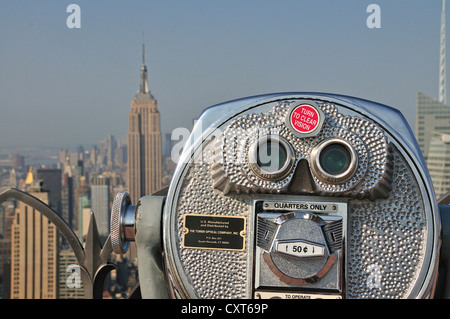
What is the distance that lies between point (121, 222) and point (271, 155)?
21.9 inches

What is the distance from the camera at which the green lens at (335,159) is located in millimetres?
1932

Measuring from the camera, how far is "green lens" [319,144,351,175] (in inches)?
76.0

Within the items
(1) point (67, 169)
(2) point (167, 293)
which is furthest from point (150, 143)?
(2) point (167, 293)

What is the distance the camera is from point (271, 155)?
6.37 ft

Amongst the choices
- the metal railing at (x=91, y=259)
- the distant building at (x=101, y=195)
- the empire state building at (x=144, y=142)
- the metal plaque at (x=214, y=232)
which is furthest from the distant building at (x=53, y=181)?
the metal plaque at (x=214, y=232)

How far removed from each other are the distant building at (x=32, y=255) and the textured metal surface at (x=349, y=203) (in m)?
45.5

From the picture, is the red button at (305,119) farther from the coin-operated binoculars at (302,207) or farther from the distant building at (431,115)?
the distant building at (431,115)

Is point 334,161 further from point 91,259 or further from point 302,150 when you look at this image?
point 91,259

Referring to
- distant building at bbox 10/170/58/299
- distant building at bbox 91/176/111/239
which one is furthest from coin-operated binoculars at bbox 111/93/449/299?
distant building at bbox 91/176/111/239

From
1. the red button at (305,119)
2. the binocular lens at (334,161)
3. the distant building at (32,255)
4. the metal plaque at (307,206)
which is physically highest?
the red button at (305,119)

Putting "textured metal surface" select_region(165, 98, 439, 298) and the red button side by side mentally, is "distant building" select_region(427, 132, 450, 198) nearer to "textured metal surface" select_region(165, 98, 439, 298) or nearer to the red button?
"textured metal surface" select_region(165, 98, 439, 298)

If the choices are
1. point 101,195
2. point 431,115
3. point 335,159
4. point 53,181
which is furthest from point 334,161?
point 101,195
